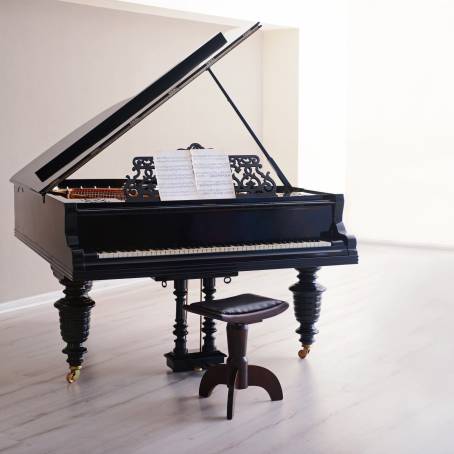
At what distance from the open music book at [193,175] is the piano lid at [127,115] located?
24 centimetres

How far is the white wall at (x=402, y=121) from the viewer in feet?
29.6

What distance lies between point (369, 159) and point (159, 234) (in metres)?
5.64

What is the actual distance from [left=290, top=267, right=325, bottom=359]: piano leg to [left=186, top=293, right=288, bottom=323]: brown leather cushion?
2.41 feet

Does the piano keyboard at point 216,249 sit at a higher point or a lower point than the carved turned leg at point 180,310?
higher

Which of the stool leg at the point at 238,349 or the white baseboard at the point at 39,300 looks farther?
the white baseboard at the point at 39,300

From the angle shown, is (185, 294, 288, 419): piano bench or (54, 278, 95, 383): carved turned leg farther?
A: (54, 278, 95, 383): carved turned leg

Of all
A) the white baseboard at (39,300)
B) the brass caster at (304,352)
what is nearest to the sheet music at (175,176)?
the brass caster at (304,352)

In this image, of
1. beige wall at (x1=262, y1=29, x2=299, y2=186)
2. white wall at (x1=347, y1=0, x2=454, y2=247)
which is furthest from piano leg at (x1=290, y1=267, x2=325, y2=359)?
white wall at (x1=347, y1=0, x2=454, y2=247)

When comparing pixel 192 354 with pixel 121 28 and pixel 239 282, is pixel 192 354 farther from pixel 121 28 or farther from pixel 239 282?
pixel 121 28

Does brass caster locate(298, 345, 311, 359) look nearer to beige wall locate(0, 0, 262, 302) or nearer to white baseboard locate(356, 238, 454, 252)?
beige wall locate(0, 0, 262, 302)

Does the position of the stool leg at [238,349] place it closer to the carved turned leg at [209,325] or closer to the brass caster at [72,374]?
the carved turned leg at [209,325]

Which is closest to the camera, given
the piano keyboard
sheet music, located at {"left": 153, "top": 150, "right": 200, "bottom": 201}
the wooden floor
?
the wooden floor

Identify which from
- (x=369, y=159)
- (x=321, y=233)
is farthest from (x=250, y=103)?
(x=321, y=233)

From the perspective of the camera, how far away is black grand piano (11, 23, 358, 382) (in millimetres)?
4172
